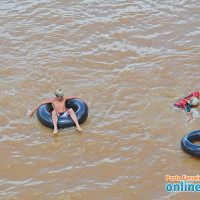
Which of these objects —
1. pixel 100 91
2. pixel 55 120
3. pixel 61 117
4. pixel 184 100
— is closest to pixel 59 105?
pixel 61 117

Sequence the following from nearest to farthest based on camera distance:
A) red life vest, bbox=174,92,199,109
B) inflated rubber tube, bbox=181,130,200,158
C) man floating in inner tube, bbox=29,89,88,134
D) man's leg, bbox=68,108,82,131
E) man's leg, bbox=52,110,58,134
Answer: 1. inflated rubber tube, bbox=181,130,200,158
2. man's leg, bbox=52,110,58,134
3. man's leg, bbox=68,108,82,131
4. man floating in inner tube, bbox=29,89,88,134
5. red life vest, bbox=174,92,199,109

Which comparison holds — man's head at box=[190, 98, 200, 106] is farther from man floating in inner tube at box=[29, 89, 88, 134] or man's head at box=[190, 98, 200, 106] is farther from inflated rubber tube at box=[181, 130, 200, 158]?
man floating in inner tube at box=[29, 89, 88, 134]

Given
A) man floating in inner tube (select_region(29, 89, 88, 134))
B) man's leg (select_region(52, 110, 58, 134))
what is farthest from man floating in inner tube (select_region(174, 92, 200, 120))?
man's leg (select_region(52, 110, 58, 134))

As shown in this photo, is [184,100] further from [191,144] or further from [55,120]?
[55,120]

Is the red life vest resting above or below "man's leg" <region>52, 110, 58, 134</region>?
above

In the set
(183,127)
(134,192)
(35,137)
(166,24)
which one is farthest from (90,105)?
(166,24)

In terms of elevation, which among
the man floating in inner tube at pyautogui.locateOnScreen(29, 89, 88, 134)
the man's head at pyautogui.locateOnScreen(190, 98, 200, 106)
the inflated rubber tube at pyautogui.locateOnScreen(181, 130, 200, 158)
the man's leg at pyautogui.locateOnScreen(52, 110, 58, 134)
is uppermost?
the man's head at pyautogui.locateOnScreen(190, 98, 200, 106)

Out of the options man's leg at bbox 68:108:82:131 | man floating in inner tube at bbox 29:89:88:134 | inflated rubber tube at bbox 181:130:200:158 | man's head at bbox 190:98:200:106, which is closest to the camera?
inflated rubber tube at bbox 181:130:200:158

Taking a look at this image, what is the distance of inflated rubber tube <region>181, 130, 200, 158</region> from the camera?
8.00 m

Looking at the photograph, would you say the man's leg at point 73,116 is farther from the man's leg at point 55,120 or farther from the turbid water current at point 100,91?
the man's leg at point 55,120

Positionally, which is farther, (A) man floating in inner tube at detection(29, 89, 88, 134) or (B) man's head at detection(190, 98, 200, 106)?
(B) man's head at detection(190, 98, 200, 106)

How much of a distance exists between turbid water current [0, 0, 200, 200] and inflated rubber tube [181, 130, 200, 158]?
0.57ft

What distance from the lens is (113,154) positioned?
838cm

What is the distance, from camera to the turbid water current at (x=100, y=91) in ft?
25.3
